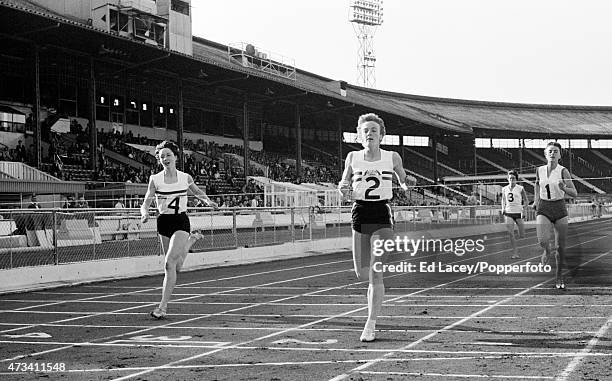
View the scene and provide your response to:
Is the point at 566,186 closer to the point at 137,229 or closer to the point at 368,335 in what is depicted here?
the point at 368,335

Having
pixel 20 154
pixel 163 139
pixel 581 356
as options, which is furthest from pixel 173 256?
pixel 163 139

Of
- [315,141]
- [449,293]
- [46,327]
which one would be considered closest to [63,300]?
[46,327]

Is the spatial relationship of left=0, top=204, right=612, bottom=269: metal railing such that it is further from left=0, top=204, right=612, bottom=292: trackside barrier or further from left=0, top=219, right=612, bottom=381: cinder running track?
left=0, top=219, right=612, bottom=381: cinder running track

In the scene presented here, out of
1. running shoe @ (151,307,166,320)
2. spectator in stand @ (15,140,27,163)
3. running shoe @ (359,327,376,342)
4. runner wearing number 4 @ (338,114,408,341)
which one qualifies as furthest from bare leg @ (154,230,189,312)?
spectator in stand @ (15,140,27,163)

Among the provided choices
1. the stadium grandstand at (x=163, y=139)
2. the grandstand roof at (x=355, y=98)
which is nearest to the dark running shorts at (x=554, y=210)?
the stadium grandstand at (x=163, y=139)

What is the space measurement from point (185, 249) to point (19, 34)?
88.3 feet

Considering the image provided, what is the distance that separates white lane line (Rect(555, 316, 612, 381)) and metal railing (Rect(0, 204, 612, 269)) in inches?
441

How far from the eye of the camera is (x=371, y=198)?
7695 millimetres

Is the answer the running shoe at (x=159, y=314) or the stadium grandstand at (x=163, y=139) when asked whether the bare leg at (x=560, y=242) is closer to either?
the stadium grandstand at (x=163, y=139)

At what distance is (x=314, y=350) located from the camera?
700 centimetres

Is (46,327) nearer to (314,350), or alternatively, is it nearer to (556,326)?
(314,350)

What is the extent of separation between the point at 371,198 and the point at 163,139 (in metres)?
44.7

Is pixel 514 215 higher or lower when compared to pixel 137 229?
higher

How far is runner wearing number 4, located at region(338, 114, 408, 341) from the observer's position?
7.70m
